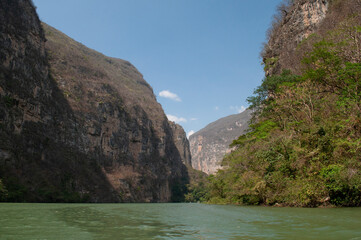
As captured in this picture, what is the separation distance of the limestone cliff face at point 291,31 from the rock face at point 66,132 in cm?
4562

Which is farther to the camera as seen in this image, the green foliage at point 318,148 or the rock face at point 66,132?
the rock face at point 66,132

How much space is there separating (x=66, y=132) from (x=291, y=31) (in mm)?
61642

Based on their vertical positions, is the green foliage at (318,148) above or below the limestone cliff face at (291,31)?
below

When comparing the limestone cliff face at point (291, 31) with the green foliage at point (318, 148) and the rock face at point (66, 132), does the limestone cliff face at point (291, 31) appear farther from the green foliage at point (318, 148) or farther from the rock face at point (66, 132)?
the rock face at point (66, 132)

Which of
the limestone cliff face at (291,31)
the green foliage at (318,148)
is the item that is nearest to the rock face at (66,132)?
the green foliage at (318,148)

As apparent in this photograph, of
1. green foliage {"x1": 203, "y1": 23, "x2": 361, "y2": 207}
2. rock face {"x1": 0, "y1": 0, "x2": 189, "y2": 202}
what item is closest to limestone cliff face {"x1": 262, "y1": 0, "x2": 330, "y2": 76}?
green foliage {"x1": 203, "y1": 23, "x2": 361, "y2": 207}

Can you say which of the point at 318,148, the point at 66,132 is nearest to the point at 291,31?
the point at 318,148

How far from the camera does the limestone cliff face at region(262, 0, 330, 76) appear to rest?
42.3 meters

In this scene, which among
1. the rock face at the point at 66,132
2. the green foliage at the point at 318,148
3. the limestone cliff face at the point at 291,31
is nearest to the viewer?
the green foliage at the point at 318,148

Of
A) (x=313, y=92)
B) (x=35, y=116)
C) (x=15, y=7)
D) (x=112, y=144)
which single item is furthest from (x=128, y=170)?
(x=313, y=92)

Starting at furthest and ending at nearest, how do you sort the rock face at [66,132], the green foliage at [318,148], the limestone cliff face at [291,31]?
the rock face at [66,132] < the limestone cliff face at [291,31] < the green foliage at [318,148]

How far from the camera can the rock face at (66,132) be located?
56.4m

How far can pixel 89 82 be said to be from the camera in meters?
113

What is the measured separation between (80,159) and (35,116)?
22.5 m
